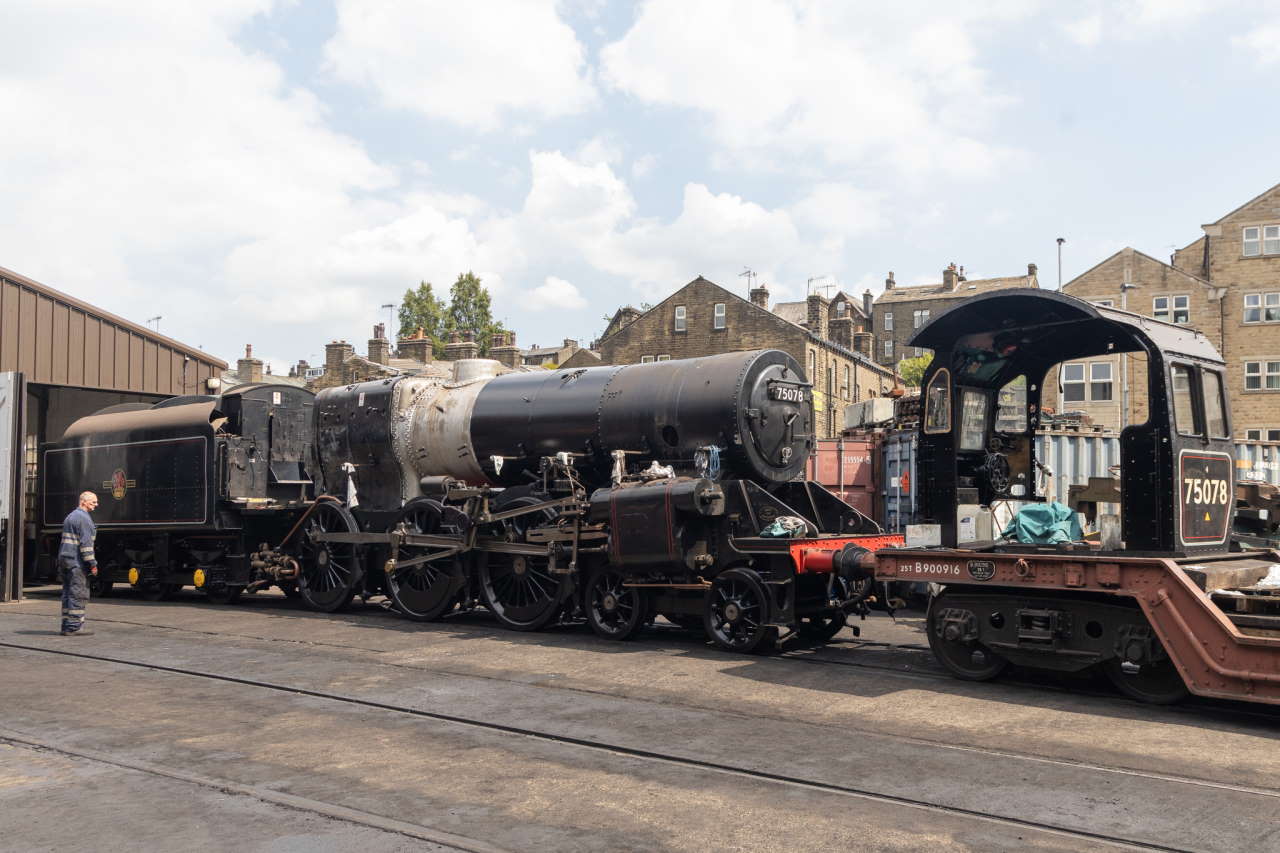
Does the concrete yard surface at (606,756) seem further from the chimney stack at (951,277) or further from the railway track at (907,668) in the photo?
the chimney stack at (951,277)

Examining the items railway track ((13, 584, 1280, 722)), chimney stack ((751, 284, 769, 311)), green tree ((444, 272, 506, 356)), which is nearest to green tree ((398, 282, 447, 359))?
green tree ((444, 272, 506, 356))

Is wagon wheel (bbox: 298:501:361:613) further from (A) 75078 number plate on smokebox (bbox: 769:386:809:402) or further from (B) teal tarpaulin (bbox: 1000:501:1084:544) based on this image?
(B) teal tarpaulin (bbox: 1000:501:1084:544)

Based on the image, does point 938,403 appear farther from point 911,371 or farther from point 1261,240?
point 911,371

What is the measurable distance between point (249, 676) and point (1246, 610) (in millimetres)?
8014

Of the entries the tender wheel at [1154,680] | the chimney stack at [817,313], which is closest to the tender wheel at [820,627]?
the tender wheel at [1154,680]

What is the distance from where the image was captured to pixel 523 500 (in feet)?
39.5

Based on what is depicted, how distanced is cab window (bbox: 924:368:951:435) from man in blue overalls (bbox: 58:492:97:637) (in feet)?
31.2

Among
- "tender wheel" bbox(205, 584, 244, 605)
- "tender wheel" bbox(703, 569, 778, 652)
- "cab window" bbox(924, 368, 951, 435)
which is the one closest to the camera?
"cab window" bbox(924, 368, 951, 435)

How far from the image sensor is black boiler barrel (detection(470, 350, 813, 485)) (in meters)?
10.9

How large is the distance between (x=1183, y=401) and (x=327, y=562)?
34.7 feet

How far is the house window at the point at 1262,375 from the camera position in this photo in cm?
3325

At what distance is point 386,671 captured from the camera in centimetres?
951

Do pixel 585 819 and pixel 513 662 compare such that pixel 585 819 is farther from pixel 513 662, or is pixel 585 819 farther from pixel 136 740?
pixel 513 662

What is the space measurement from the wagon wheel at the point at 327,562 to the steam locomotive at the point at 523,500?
34 millimetres
